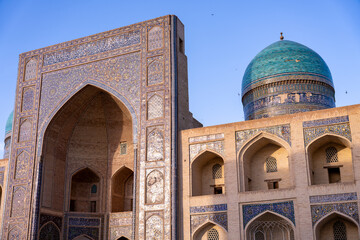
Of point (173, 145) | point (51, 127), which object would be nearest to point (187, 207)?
point (173, 145)

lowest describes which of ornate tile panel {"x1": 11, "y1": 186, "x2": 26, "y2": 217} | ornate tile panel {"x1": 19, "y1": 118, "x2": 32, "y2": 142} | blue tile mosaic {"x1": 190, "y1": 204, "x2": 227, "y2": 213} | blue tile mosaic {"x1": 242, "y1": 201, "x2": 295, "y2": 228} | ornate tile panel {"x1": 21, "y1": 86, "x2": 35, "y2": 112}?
blue tile mosaic {"x1": 242, "y1": 201, "x2": 295, "y2": 228}

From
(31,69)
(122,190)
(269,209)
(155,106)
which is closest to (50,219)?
(122,190)

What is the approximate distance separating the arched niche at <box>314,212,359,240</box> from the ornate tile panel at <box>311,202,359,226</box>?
0.08 meters

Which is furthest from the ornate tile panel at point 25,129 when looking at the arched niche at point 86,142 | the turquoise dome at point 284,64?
the turquoise dome at point 284,64

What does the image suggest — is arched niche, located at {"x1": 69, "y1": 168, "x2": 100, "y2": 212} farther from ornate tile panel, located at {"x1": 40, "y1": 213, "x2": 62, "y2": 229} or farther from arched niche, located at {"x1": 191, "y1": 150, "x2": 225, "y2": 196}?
arched niche, located at {"x1": 191, "y1": 150, "x2": 225, "y2": 196}

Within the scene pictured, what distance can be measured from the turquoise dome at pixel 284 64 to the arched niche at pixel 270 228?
6.07 metres

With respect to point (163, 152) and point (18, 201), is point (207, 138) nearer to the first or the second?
point (163, 152)

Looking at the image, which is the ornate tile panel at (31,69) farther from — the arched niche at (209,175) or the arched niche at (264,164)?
the arched niche at (264,164)

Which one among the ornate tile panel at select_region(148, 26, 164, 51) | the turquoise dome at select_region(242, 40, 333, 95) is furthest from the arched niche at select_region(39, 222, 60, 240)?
the turquoise dome at select_region(242, 40, 333, 95)

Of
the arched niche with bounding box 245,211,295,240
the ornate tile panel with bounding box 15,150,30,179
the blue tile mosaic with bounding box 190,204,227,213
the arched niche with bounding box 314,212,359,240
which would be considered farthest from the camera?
the ornate tile panel with bounding box 15,150,30,179

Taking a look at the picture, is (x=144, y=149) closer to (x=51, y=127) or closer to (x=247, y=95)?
(x=51, y=127)

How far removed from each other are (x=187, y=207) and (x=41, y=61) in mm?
6050

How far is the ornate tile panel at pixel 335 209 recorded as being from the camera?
30.2ft

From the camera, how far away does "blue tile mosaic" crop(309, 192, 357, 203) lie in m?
9.30
